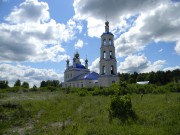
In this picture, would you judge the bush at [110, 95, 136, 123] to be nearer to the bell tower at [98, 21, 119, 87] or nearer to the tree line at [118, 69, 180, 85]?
the bell tower at [98, 21, 119, 87]

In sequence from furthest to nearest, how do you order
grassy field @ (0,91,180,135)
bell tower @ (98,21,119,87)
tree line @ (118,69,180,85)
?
tree line @ (118,69,180,85) → bell tower @ (98,21,119,87) → grassy field @ (0,91,180,135)

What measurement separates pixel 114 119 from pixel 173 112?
307 cm

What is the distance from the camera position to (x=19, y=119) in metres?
13.3

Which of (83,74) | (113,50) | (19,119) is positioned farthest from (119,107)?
(83,74)

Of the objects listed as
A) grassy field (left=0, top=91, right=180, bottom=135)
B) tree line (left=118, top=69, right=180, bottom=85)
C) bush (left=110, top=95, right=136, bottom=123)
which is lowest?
grassy field (left=0, top=91, right=180, bottom=135)

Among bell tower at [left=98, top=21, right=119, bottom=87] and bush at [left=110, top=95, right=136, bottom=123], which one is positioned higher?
bell tower at [left=98, top=21, right=119, bottom=87]

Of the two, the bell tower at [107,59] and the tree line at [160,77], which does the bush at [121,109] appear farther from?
the tree line at [160,77]

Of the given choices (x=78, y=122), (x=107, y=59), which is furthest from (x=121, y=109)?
(x=107, y=59)

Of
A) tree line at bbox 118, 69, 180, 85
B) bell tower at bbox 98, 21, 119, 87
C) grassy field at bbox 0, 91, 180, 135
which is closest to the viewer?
grassy field at bbox 0, 91, 180, 135

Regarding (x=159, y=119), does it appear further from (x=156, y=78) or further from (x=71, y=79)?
(x=156, y=78)

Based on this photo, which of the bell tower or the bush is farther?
the bell tower

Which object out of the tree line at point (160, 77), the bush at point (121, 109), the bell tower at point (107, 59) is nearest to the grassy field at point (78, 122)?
the bush at point (121, 109)

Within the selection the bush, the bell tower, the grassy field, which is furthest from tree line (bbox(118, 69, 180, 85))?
the bush

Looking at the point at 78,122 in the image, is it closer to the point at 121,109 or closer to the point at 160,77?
the point at 121,109
